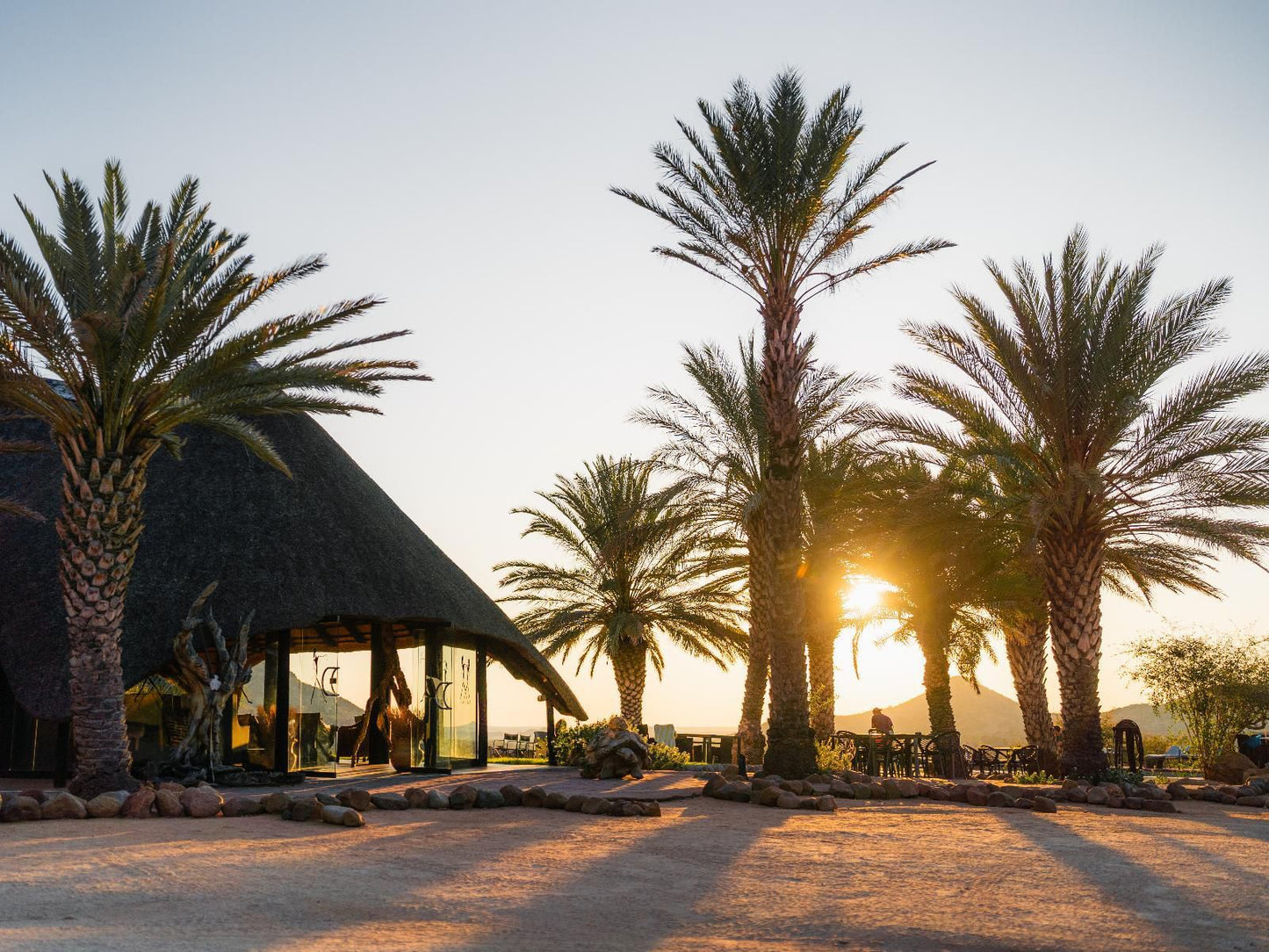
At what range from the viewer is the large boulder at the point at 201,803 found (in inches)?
439

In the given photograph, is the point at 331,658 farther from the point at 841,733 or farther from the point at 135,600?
the point at 841,733

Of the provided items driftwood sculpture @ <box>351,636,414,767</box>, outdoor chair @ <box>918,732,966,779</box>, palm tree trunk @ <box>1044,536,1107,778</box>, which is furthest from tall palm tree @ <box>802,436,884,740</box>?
driftwood sculpture @ <box>351,636,414,767</box>

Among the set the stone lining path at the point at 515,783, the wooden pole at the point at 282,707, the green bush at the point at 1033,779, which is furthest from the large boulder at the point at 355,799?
the green bush at the point at 1033,779

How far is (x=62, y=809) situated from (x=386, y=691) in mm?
8696

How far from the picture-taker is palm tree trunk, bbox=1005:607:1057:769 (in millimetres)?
25359

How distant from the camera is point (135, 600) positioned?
16.4 m

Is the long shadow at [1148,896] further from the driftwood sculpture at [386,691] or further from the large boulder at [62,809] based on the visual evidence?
the driftwood sculpture at [386,691]

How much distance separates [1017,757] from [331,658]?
1481cm

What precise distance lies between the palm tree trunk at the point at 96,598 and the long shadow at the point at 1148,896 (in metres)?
10.6

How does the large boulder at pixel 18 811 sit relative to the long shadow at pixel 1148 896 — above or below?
above

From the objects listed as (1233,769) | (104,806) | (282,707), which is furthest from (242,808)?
(1233,769)

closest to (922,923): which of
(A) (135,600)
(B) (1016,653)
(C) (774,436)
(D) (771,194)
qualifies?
(C) (774,436)

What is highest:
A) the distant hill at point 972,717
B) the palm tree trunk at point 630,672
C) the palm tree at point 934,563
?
the palm tree at point 934,563

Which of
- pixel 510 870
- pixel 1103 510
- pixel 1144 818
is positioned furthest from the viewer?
pixel 1103 510
